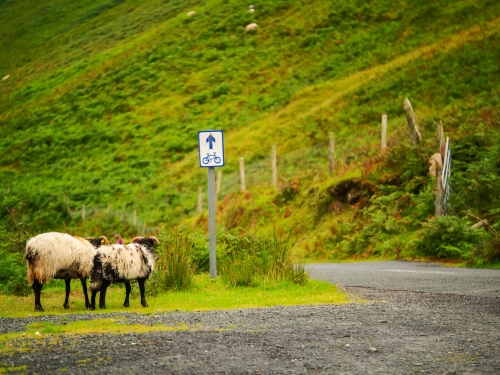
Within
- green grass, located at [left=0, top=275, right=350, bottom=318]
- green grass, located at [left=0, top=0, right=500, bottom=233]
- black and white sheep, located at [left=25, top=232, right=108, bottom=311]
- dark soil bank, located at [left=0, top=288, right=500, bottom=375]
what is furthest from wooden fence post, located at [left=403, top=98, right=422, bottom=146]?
black and white sheep, located at [left=25, top=232, right=108, bottom=311]

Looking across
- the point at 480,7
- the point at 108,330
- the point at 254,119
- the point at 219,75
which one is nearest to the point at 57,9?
the point at 219,75

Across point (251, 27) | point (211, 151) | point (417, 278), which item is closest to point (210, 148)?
point (211, 151)

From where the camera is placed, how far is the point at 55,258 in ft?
38.3

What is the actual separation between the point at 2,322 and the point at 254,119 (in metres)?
43.8

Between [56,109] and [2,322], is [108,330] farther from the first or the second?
[56,109]

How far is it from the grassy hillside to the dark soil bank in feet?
45.5

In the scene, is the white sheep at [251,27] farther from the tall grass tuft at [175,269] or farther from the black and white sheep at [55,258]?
the black and white sheep at [55,258]

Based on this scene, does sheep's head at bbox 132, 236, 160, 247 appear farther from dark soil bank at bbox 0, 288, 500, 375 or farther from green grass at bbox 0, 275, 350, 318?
dark soil bank at bbox 0, 288, 500, 375

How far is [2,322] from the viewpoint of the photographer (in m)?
10.2

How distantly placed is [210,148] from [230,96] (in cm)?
4374

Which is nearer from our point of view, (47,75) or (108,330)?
(108,330)

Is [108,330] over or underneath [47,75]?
underneath

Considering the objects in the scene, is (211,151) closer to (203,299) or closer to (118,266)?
(203,299)

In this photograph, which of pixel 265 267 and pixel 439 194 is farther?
pixel 439 194
